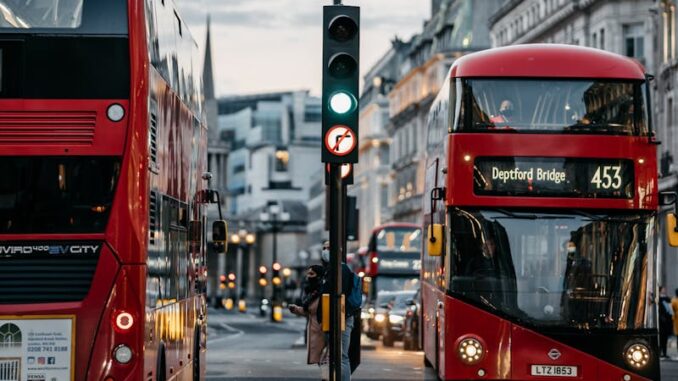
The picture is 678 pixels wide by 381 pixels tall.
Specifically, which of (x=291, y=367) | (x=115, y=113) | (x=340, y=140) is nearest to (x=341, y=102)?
(x=340, y=140)

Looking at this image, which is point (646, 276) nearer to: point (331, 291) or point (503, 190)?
point (503, 190)

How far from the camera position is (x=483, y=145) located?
20.6 metres

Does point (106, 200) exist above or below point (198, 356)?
above

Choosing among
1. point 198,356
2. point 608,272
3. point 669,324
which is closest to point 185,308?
point 198,356

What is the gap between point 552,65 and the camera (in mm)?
21250

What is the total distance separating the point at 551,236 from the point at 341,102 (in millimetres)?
5028

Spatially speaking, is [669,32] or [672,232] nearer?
[672,232]

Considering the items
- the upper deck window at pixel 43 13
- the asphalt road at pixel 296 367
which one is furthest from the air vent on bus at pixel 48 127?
the asphalt road at pixel 296 367

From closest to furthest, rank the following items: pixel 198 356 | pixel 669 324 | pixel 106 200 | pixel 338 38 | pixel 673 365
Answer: pixel 106 200 < pixel 338 38 < pixel 198 356 < pixel 673 365 < pixel 669 324

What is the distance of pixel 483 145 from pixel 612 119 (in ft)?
5.03

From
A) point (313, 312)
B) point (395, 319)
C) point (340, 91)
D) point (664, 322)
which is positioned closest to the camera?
point (340, 91)

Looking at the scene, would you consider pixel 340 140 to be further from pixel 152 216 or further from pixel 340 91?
pixel 152 216

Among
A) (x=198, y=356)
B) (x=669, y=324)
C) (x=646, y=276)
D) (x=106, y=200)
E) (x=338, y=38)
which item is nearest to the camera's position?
(x=106, y=200)

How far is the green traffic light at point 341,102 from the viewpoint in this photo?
635 inches
